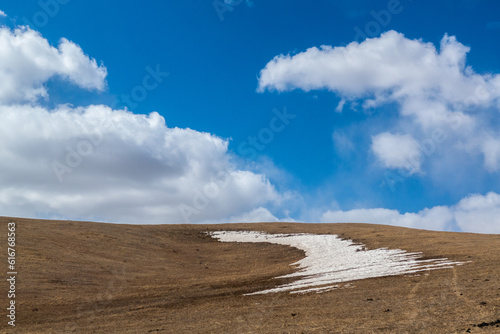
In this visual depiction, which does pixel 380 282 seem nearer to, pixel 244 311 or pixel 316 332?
pixel 244 311

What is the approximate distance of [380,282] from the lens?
20984mm

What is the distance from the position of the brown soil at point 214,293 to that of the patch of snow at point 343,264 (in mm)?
1297

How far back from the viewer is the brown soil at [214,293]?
1416 centimetres

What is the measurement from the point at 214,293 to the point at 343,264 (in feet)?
35.3

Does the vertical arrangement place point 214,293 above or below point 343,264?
below

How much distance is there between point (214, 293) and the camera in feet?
77.9

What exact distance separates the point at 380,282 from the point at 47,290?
20.0 meters

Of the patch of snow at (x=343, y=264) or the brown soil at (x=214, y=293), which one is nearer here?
the brown soil at (x=214, y=293)

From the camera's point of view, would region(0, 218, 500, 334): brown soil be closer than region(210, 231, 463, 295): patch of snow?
Yes

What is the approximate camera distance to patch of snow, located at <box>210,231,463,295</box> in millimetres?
23000

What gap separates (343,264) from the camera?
29.8m

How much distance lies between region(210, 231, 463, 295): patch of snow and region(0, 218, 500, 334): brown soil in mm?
1297

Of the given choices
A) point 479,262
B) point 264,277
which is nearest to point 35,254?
point 264,277

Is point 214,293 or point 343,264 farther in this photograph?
point 343,264
